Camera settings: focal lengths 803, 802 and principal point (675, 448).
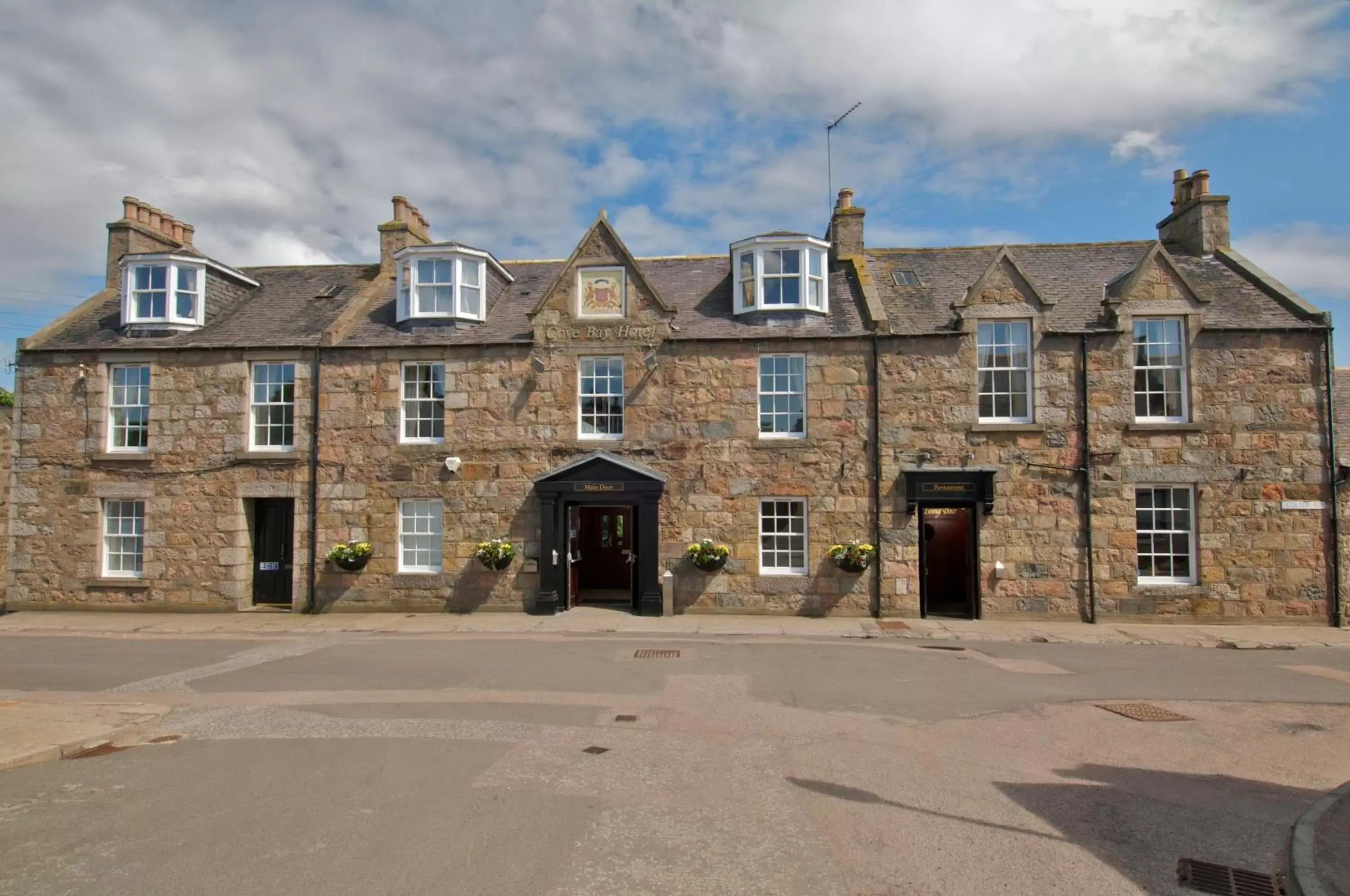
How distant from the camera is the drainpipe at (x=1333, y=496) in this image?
56.2 ft

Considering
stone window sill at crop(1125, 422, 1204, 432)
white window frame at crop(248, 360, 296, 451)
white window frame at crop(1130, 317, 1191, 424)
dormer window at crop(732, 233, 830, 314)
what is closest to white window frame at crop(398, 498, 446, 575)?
white window frame at crop(248, 360, 296, 451)

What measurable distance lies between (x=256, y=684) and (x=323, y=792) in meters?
5.35

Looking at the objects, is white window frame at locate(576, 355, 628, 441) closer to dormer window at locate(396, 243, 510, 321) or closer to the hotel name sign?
the hotel name sign

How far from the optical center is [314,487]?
18.9 m

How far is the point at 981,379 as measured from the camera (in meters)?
18.1

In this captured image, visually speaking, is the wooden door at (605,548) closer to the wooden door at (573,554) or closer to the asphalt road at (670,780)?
the wooden door at (573,554)

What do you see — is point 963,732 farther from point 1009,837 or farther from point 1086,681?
point 1086,681

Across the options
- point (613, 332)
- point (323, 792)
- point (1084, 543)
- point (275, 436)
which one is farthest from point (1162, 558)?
point (275, 436)

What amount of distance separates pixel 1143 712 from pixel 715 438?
1040cm

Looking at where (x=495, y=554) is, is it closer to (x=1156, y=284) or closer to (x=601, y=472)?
(x=601, y=472)

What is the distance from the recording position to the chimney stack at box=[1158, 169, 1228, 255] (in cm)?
2031

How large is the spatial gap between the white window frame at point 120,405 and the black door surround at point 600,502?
1001 cm

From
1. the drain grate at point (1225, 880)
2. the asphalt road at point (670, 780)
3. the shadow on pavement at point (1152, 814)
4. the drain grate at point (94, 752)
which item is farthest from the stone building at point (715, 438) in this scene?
the drain grate at point (1225, 880)

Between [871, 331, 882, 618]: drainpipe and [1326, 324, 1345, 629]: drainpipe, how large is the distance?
9.56 m
